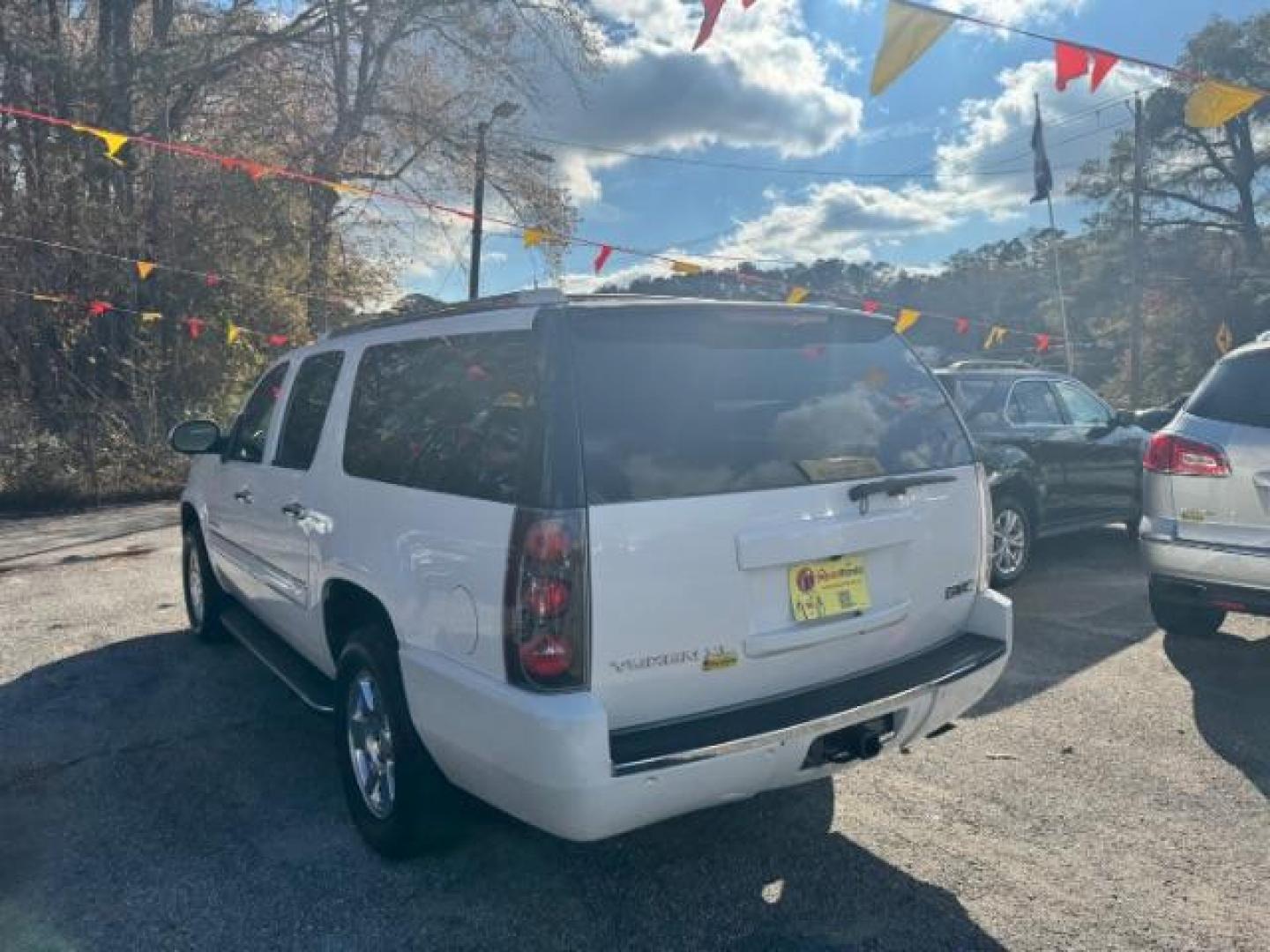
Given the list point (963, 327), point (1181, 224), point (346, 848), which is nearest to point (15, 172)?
point (963, 327)

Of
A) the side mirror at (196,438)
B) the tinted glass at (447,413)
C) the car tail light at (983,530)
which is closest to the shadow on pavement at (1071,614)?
the car tail light at (983,530)

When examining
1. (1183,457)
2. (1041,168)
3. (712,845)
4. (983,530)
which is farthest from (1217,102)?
(1041,168)

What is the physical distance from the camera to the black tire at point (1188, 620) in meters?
5.32

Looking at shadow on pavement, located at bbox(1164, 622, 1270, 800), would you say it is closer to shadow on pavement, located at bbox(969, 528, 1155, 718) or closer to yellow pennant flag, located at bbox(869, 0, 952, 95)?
shadow on pavement, located at bbox(969, 528, 1155, 718)

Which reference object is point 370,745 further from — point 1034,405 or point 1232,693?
point 1034,405

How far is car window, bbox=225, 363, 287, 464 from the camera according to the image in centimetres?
458

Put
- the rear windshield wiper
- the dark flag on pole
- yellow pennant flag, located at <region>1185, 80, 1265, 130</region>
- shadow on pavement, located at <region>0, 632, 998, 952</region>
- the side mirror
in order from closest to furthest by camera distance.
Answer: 1. shadow on pavement, located at <region>0, 632, 998, 952</region>
2. the rear windshield wiper
3. the side mirror
4. yellow pennant flag, located at <region>1185, 80, 1265, 130</region>
5. the dark flag on pole

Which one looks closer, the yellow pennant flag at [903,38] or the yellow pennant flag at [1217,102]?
the yellow pennant flag at [903,38]

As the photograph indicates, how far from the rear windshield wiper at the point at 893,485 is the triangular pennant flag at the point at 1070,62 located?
4.57 m

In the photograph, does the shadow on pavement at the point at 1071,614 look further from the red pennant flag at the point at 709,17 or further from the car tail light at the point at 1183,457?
the red pennant flag at the point at 709,17

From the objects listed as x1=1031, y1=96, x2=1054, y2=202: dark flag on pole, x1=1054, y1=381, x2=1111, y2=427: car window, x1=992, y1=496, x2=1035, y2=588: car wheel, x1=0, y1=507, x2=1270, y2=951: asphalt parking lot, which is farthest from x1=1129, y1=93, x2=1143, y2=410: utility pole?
x1=0, y1=507, x2=1270, y2=951: asphalt parking lot

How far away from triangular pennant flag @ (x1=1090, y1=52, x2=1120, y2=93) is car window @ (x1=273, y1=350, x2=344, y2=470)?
544 centimetres

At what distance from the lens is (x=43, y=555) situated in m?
9.62

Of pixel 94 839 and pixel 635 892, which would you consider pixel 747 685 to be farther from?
pixel 94 839
